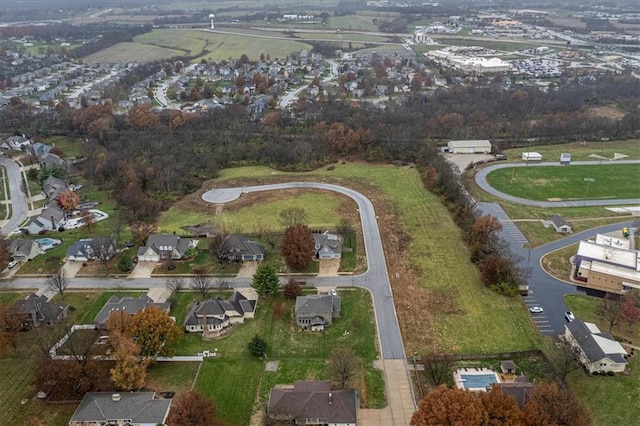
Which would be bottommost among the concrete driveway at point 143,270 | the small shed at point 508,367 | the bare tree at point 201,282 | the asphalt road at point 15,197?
the asphalt road at point 15,197

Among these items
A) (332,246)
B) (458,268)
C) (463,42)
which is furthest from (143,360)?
(463,42)

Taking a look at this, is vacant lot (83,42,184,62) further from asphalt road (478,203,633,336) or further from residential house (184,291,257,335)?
residential house (184,291,257,335)

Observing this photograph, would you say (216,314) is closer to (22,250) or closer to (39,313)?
(39,313)

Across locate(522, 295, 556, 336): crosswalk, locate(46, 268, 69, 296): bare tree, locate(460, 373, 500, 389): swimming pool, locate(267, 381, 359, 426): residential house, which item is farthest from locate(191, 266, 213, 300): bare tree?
locate(522, 295, 556, 336): crosswalk

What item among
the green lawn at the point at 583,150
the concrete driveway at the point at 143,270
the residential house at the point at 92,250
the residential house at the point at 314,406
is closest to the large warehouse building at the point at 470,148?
the green lawn at the point at 583,150

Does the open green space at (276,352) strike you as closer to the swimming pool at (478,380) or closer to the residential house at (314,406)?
the residential house at (314,406)

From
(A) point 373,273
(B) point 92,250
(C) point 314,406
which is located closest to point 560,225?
(A) point 373,273
